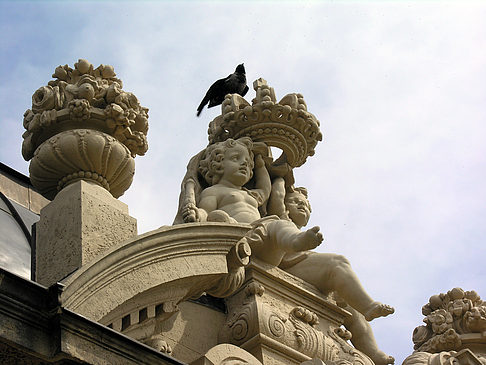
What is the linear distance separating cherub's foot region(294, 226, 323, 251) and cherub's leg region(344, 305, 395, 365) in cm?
139

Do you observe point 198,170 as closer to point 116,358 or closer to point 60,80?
point 60,80

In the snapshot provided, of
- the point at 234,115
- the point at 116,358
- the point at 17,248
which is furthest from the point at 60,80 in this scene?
the point at 116,358

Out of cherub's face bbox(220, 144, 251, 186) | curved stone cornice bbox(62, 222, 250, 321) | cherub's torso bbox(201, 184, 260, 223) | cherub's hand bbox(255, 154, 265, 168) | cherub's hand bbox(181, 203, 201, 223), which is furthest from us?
cherub's hand bbox(255, 154, 265, 168)

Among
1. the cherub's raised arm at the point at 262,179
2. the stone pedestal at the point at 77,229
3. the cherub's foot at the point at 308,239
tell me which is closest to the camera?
the stone pedestal at the point at 77,229

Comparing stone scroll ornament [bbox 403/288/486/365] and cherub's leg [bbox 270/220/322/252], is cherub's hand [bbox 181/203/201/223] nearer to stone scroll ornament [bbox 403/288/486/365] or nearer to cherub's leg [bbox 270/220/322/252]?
cherub's leg [bbox 270/220/322/252]

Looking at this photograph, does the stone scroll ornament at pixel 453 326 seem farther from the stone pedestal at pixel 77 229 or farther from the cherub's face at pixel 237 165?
the stone pedestal at pixel 77 229

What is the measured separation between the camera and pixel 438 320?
14.6 metres

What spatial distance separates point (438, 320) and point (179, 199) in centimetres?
365

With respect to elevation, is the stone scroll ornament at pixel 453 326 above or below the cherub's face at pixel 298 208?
below

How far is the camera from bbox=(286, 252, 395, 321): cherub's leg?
494 inches

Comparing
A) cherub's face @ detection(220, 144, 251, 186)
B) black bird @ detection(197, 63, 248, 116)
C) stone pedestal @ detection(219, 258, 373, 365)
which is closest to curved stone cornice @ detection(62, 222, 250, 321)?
stone pedestal @ detection(219, 258, 373, 365)

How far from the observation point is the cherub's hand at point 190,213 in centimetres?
1274

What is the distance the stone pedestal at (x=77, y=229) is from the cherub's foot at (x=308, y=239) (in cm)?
172

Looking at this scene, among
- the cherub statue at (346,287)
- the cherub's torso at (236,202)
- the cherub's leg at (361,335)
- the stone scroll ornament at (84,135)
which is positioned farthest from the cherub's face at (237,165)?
the cherub's leg at (361,335)
